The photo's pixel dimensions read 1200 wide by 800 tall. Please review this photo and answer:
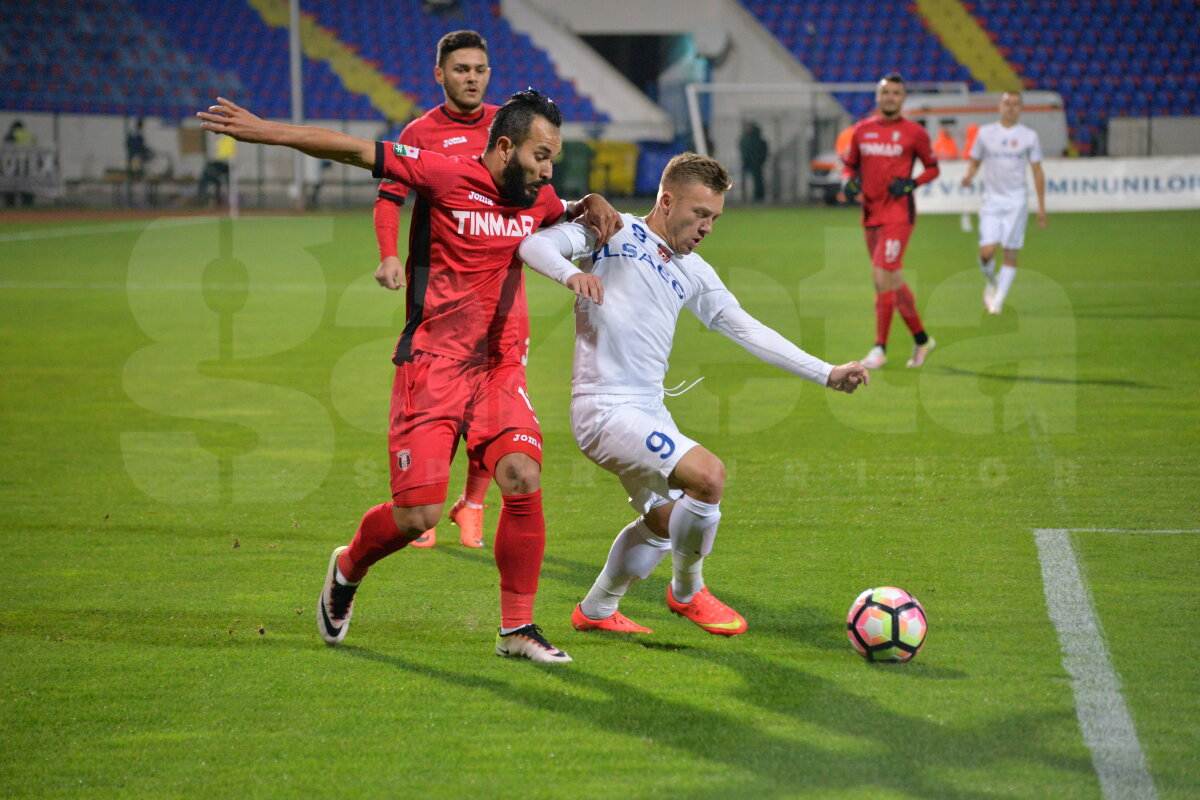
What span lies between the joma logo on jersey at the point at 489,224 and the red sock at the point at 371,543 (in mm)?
1023

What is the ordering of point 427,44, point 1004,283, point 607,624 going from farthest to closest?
point 427,44 < point 1004,283 < point 607,624

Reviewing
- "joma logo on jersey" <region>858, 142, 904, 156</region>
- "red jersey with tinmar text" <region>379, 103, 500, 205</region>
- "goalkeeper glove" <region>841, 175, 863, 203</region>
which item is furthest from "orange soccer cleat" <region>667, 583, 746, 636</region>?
"joma logo on jersey" <region>858, 142, 904, 156</region>

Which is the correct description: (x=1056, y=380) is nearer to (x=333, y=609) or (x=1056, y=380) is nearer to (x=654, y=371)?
(x=654, y=371)

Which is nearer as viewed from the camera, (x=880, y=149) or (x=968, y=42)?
(x=880, y=149)

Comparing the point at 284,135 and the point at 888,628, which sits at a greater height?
the point at 284,135

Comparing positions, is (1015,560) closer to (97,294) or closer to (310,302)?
(310,302)

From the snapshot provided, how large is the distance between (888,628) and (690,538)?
0.74 metres

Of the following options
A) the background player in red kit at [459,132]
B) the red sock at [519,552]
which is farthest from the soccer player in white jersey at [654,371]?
the background player in red kit at [459,132]

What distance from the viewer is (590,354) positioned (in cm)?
450

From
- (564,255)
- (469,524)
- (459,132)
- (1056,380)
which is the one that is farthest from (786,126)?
(564,255)

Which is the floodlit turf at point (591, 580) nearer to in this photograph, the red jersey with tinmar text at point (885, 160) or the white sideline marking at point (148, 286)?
the red jersey with tinmar text at point (885, 160)

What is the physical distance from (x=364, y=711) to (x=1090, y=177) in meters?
23.6

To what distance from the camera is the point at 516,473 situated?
4.27 metres

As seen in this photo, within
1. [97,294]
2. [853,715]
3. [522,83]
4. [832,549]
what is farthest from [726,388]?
[522,83]
